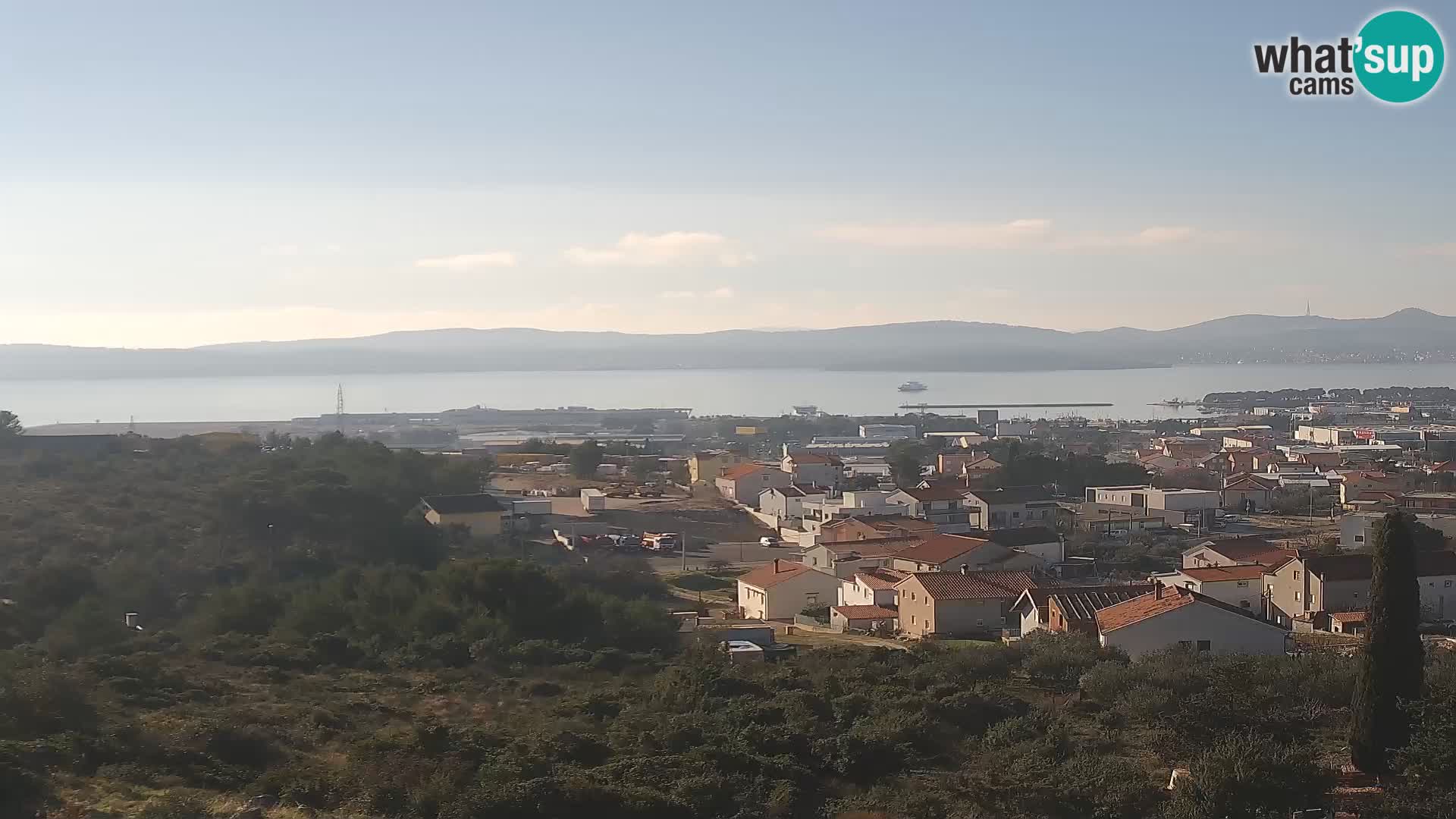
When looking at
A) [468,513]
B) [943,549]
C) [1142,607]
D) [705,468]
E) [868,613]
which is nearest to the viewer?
[1142,607]

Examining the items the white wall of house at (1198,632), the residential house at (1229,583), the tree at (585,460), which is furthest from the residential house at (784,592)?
the tree at (585,460)

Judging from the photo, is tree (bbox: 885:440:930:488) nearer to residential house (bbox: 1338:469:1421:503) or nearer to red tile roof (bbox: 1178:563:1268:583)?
residential house (bbox: 1338:469:1421:503)

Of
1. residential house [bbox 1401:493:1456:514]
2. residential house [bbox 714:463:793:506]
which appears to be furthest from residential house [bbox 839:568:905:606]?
residential house [bbox 714:463:793:506]

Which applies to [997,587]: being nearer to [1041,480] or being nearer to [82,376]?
[1041,480]

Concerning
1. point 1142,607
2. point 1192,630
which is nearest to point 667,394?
point 1142,607

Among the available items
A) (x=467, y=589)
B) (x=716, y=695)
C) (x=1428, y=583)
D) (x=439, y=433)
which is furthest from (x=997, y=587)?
(x=439, y=433)

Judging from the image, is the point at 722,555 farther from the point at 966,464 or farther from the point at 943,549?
the point at 966,464
